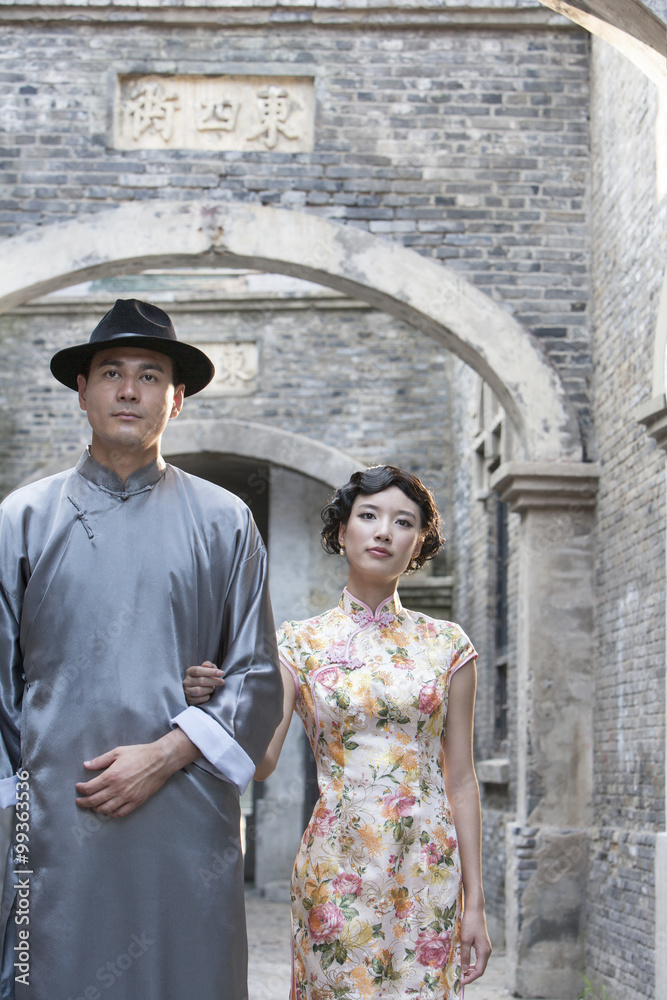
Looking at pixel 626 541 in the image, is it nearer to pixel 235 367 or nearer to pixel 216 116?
pixel 216 116

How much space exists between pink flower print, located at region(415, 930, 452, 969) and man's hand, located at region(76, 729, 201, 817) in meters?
0.81

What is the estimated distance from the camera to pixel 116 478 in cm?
278

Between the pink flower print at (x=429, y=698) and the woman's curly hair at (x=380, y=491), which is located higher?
the woman's curly hair at (x=380, y=491)

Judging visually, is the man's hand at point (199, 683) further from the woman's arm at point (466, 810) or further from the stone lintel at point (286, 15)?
the stone lintel at point (286, 15)

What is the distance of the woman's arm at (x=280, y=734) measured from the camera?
2.88 metres

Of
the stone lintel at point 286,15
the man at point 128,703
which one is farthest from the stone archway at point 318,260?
the man at point 128,703

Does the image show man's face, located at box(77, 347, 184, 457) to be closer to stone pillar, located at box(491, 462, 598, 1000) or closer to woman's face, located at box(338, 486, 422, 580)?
woman's face, located at box(338, 486, 422, 580)

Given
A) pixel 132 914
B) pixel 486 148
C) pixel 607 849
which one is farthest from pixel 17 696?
Answer: pixel 486 148

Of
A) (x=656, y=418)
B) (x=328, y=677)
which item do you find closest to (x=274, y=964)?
(x=656, y=418)

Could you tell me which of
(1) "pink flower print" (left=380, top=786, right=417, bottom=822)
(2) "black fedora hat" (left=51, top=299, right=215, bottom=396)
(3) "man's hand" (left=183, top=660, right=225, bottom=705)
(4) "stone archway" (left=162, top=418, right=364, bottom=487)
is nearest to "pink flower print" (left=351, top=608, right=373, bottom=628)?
(1) "pink flower print" (left=380, top=786, right=417, bottom=822)

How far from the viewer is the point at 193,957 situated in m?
2.47

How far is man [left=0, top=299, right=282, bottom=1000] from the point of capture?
246 centimetres

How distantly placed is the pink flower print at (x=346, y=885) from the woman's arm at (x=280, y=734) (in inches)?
11.7

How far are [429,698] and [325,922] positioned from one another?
1.92 feet
